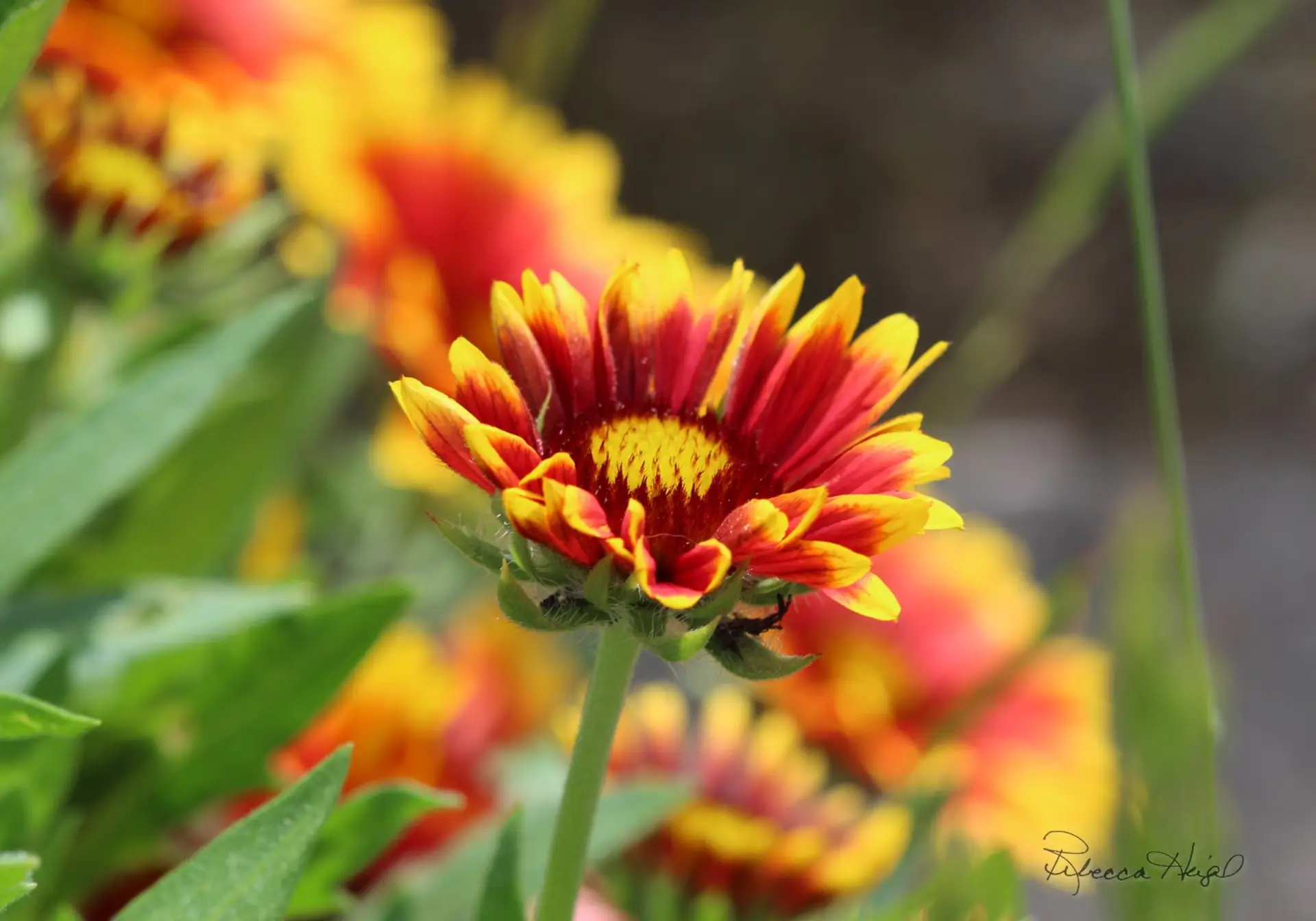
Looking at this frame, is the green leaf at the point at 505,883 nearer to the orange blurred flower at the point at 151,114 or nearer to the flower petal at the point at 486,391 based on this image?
the flower petal at the point at 486,391

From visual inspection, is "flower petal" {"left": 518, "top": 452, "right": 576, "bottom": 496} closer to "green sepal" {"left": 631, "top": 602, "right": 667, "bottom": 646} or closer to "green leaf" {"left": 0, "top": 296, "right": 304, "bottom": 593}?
"green sepal" {"left": 631, "top": 602, "right": 667, "bottom": 646}

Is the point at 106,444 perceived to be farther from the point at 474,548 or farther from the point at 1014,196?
the point at 1014,196

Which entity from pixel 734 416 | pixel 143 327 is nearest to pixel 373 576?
pixel 143 327

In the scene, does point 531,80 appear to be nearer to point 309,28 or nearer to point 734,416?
point 309,28

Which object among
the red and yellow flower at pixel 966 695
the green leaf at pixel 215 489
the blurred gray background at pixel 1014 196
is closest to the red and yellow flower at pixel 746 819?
the red and yellow flower at pixel 966 695

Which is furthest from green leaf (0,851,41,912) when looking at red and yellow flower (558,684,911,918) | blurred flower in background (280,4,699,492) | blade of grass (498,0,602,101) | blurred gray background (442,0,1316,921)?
blurred gray background (442,0,1316,921)
